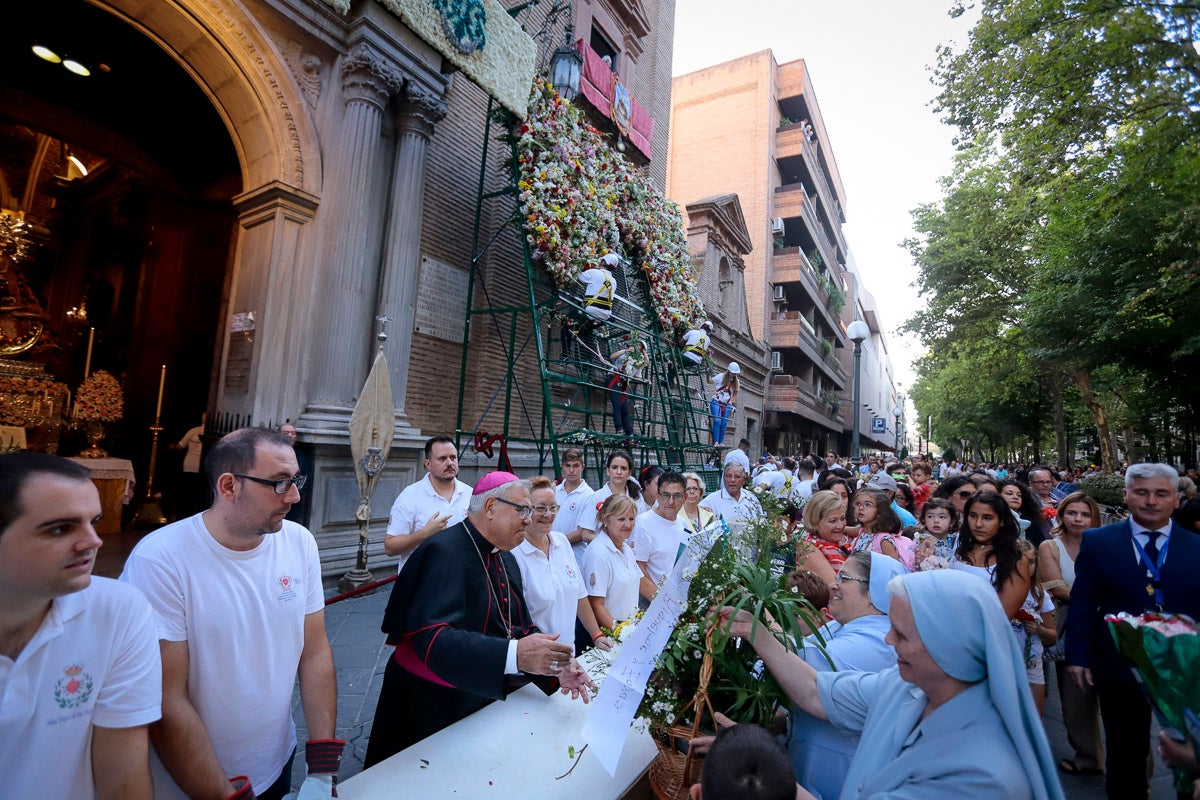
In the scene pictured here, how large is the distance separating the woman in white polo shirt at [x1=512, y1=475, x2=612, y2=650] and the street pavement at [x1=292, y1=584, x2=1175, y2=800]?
1412 millimetres

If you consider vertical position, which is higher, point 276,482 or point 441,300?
point 441,300

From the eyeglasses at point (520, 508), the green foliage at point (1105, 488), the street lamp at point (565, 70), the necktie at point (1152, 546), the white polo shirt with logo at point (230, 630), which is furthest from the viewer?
the street lamp at point (565, 70)

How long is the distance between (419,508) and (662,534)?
1.98 meters

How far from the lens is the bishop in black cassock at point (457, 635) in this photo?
226 centimetres

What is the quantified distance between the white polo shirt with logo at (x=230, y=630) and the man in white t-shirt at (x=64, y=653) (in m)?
0.32

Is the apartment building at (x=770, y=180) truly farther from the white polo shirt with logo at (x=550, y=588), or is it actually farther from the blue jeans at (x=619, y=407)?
the white polo shirt with logo at (x=550, y=588)

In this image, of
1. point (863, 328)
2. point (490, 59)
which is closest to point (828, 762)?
point (490, 59)

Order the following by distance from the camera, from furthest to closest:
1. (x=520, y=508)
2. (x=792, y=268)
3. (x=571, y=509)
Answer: (x=792, y=268) < (x=571, y=509) < (x=520, y=508)

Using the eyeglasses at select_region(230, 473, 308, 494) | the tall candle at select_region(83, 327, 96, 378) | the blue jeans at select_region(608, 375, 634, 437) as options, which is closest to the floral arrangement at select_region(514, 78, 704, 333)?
the blue jeans at select_region(608, 375, 634, 437)

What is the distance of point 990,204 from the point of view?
21469mm

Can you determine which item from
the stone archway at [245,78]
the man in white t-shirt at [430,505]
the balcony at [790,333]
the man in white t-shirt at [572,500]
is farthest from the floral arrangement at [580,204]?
the balcony at [790,333]

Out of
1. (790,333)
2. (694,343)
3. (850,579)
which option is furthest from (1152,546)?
(790,333)

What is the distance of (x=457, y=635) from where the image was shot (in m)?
2.30

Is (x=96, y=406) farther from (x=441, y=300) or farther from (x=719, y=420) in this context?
(x=719, y=420)
